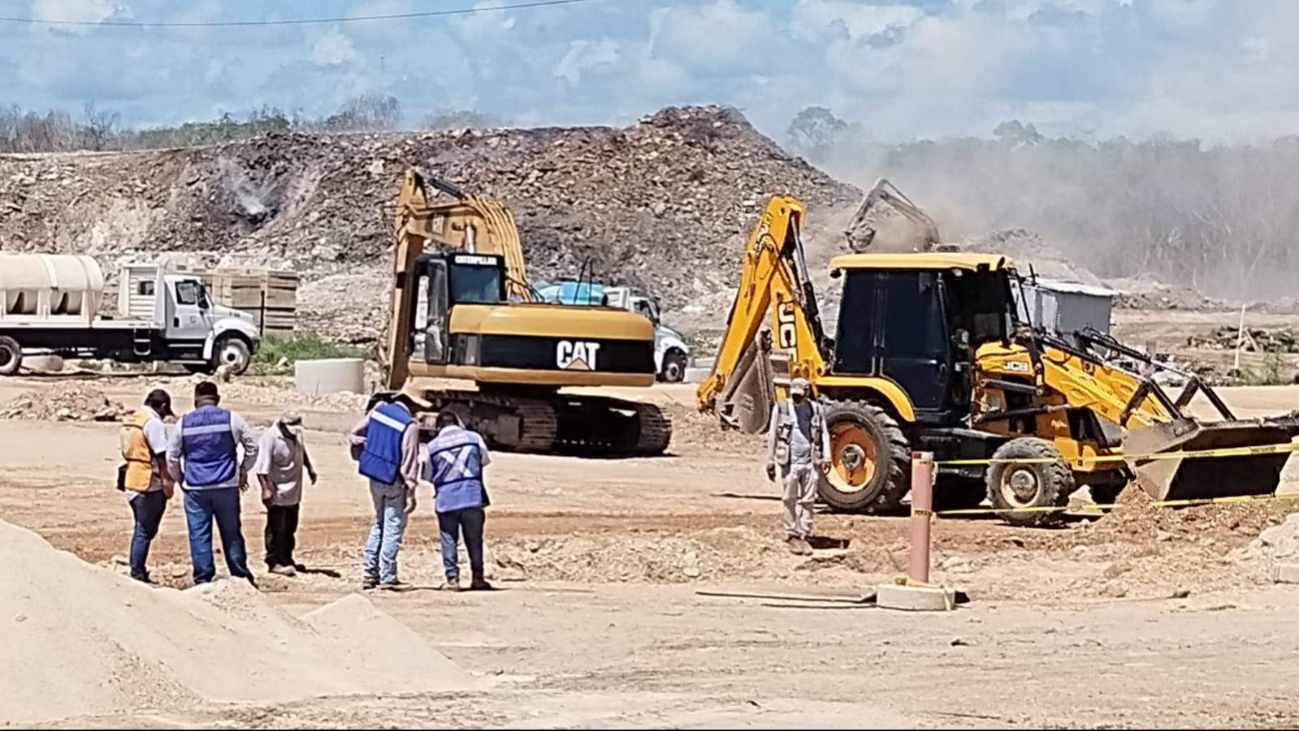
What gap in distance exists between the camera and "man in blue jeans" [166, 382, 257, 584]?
546 inches

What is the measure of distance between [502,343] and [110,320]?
1744 centimetres

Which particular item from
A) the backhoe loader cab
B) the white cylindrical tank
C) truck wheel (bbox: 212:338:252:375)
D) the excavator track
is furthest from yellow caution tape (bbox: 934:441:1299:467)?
the white cylindrical tank

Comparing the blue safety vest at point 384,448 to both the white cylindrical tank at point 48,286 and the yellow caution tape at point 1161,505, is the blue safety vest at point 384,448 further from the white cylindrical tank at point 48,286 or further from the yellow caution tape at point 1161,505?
the white cylindrical tank at point 48,286

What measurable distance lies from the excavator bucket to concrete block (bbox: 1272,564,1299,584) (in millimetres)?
6342

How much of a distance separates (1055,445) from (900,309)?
197 centimetres

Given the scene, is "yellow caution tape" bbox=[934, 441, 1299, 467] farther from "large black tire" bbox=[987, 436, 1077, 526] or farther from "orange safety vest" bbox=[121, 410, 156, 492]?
"orange safety vest" bbox=[121, 410, 156, 492]

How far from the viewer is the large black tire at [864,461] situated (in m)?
19.0

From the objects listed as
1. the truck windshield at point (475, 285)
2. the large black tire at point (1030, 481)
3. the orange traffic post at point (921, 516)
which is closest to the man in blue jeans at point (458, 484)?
the orange traffic post at point (921, 516)

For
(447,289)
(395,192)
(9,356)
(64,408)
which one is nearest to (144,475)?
(447,289)

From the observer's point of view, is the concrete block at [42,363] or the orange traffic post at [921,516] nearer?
the orange traffic post at [921,516]

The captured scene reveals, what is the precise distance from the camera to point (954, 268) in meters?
18.9

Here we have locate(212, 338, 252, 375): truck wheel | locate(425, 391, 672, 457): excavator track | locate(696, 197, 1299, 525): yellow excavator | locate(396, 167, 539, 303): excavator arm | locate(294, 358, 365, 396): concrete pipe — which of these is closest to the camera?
locate(696, 197, 1299, 525): yellow excavator

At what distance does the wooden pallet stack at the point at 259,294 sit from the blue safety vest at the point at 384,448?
34.5m

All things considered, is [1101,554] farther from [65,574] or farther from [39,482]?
[39,482]
